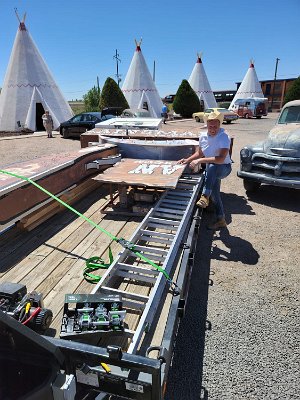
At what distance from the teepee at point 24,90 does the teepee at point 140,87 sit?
35.6 ft

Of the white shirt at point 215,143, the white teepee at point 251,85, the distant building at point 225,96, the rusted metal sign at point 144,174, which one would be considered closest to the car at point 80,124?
the rusted metal sign at point 144,174

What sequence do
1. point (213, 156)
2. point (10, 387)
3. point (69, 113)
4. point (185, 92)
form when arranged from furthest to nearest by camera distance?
point (185, 92) → point (69, 113) → point (213, 156) → point (10, 387)

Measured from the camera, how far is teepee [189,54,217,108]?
39.7 metres

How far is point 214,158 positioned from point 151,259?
1.94 m

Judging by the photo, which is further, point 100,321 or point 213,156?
point 213,156

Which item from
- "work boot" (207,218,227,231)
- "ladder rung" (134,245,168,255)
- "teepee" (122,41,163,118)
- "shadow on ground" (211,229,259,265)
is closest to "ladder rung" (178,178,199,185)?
"work boot" (207,218,227,231)

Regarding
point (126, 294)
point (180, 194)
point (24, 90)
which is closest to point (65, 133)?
point (24, 90)

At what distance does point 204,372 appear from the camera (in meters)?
2.48

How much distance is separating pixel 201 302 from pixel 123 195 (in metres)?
2.07

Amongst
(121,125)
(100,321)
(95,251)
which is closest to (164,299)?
(100,321)

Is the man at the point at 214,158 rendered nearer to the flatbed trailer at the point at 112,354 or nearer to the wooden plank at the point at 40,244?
the wooden plank at the point at 40,244

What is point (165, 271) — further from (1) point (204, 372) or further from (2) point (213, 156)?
(2) point (213, 156)

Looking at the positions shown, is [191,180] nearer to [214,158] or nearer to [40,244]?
[214,158]

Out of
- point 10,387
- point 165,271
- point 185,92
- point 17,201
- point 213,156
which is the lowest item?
point 165,271
